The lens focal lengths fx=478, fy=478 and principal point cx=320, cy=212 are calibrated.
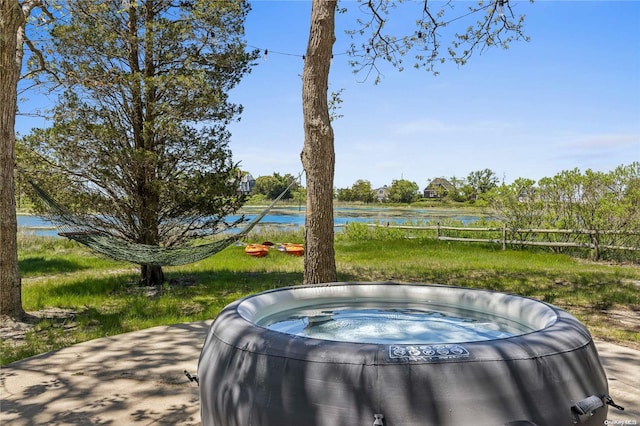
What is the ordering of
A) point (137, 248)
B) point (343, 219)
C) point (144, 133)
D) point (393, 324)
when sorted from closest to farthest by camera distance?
point (393, 324) → point (137, 248) → point (144, 133) → point (343, 219)

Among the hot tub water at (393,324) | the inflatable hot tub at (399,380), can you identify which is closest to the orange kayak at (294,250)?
the hot tub water at (393,324)

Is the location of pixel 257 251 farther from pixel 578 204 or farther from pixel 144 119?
pixel 578 204

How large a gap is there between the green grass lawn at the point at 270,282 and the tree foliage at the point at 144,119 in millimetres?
1138

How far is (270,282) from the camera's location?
26.2 ft

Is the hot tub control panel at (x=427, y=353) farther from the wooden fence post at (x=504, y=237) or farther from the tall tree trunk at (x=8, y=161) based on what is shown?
the wooden fence post at (x=504, y=237)

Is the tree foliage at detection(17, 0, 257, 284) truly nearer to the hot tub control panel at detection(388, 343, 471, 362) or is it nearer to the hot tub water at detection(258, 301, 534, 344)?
the hot tub water at detection(258, 301, 534, 344)

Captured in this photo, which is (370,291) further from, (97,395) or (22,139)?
(22,139)

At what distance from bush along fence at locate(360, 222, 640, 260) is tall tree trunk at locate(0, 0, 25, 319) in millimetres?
11433

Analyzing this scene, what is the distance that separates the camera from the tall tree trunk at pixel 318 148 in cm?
522

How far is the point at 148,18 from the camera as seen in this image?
7.53m

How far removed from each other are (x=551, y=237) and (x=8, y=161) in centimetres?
1225

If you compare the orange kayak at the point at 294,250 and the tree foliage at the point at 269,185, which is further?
the tree foliage at the point at 269,185

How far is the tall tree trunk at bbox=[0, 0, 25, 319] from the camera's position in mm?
5480

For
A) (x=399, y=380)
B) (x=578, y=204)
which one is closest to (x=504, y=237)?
(x=578, y=204)
